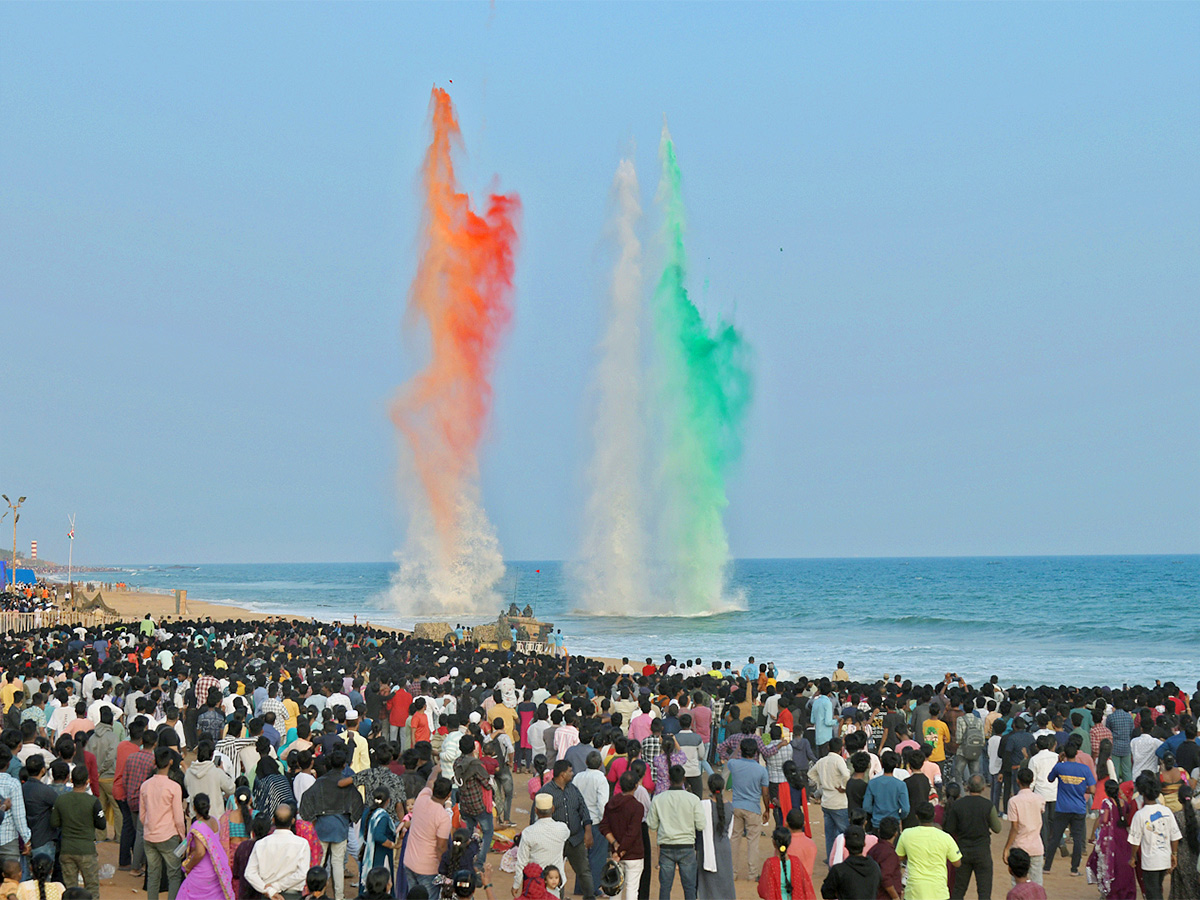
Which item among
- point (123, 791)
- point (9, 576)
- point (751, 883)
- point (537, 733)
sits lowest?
point (9, 576)

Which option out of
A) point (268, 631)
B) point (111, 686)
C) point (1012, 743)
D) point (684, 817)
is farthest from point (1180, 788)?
point (268, 631)

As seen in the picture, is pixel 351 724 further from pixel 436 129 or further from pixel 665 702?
pixel 436 129

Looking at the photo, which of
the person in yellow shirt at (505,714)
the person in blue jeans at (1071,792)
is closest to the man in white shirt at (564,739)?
the person in yellow shirt at (505,714)

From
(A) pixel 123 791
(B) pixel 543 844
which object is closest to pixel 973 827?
(B) pixel 543 844

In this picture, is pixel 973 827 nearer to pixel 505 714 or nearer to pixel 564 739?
pixel 564 739

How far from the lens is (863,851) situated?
7504 mm

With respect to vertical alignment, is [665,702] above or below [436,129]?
below

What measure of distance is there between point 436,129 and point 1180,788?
56750 millimetres

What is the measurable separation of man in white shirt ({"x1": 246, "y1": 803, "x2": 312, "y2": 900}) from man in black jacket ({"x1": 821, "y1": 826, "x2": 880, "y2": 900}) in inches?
145

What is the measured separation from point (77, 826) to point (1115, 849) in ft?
30.2

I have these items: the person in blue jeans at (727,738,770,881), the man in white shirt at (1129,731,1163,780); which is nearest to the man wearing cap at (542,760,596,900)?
the person in blue jeans at (727,738,770,881)

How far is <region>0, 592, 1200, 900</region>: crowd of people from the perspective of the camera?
770cm

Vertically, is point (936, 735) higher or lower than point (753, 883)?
higher

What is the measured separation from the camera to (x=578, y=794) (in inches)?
356
